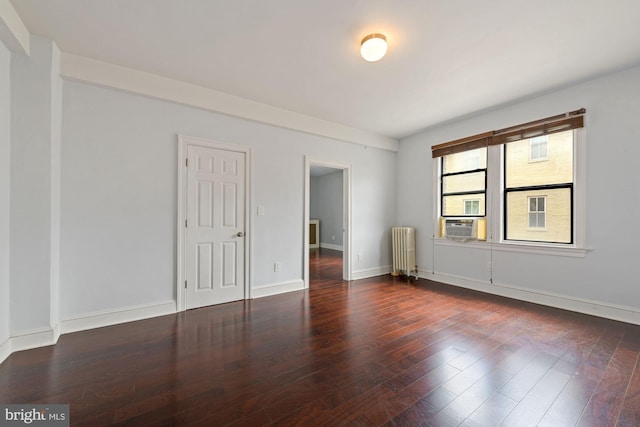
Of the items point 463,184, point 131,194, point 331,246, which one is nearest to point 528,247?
point 463,184

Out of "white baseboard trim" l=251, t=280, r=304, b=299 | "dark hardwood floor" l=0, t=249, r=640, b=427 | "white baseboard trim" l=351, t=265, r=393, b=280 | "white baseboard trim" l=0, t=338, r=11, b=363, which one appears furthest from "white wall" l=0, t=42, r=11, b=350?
"white baseboard trim" l=351, t=265, r=393, b=280

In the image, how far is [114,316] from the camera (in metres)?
2.84

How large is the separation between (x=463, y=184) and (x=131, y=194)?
473cm

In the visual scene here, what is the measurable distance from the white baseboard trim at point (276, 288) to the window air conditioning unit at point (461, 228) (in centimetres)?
261

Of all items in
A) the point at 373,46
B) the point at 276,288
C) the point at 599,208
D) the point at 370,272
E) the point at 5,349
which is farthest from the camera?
the point at 370,272

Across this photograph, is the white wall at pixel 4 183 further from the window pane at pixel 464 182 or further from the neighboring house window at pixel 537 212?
the neighboring house window at pixel 537 212

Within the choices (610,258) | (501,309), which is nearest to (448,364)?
(501,309)

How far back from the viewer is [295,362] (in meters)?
2.12

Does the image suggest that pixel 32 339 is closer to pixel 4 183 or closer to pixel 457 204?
pixel 4 183

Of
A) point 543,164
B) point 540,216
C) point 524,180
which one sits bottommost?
point 540,216

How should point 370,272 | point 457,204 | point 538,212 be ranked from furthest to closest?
point 370,272, point 457,204, point 538,212

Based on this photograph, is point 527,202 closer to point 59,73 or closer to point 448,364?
point 448,364

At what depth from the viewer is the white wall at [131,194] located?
8.80ft

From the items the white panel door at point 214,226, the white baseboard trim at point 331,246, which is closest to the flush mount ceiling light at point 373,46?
the white panel door at point 214,226
